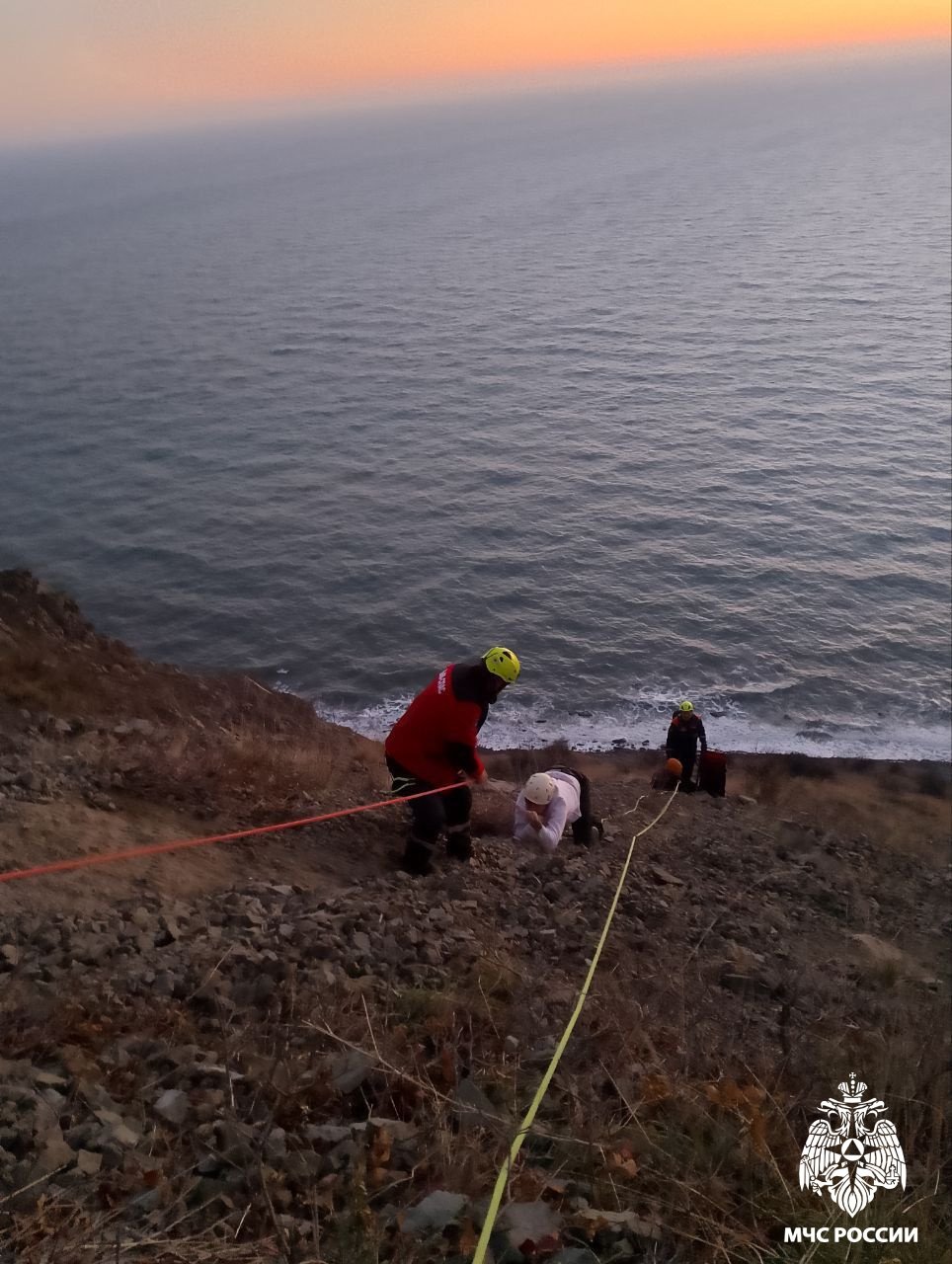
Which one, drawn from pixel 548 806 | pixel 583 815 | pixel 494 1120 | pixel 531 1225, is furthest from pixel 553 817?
pixel 531 1225

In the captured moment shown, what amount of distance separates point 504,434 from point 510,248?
3745 cm

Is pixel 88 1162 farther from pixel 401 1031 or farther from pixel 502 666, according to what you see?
pixel 502 666

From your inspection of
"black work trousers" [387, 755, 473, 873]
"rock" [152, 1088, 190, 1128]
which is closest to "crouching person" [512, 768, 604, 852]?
"black work trousers" [387, 755, 473, 873]

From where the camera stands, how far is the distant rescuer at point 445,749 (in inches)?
277

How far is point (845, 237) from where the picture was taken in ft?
204

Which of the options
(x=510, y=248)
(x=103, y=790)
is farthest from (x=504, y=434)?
(x=510, y=248)

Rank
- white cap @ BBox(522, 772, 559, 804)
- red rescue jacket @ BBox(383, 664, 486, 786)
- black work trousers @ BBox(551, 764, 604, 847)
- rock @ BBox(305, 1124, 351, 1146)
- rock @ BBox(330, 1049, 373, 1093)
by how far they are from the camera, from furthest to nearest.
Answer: black work trousers @ BBox(551, 764, 604, 847), white cap @ BBox(522, 772, 559, 804), red rescue jacket @ BBox(383, 664, 486, 786), rock @ BBox(330, 1049, 373, 1093), rock @ BBox(305, 1124, 351, 1146)

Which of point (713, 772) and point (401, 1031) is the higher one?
point (401, 1031)

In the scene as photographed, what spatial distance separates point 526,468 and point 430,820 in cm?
2274

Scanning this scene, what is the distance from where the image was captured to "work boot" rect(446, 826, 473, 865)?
25.6ft

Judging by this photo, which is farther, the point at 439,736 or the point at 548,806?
the point at 548,806

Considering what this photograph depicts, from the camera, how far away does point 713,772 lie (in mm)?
12875

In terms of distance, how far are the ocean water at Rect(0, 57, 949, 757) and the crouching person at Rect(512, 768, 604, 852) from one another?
979 centimetres

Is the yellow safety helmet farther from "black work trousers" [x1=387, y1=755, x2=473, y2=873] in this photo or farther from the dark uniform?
the dark uniform
